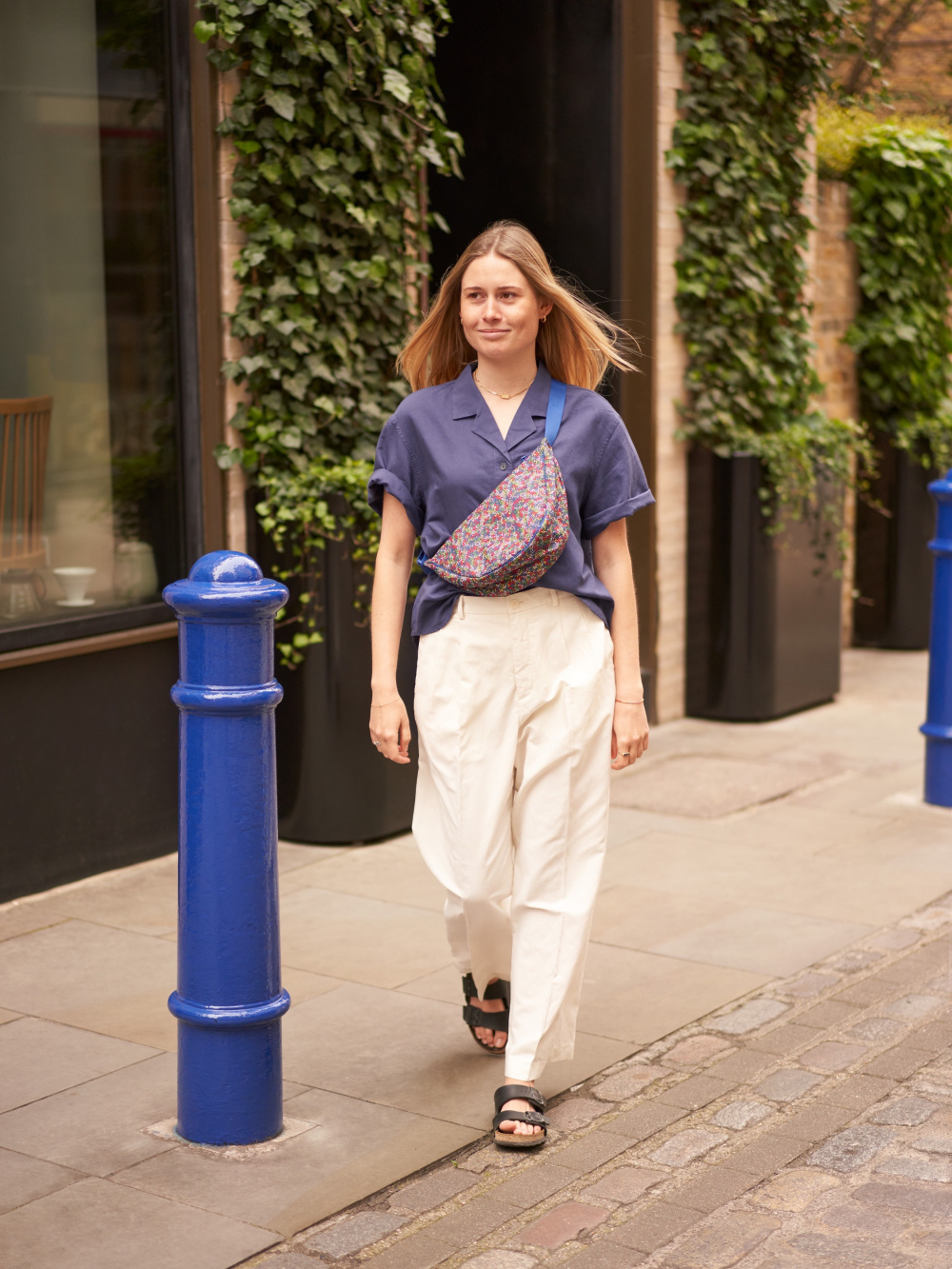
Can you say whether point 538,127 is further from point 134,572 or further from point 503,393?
point 503,393

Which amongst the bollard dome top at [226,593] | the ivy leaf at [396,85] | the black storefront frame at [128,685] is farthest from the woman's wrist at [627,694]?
the ivy leaf at [396,85]

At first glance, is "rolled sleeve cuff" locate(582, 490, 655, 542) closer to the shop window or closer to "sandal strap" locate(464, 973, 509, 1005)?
"sandal strap" locate(464, 973, 509, 1005)

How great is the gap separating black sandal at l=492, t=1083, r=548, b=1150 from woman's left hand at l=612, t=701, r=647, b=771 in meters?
0.72

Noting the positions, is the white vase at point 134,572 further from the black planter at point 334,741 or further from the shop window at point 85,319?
the black planter at point 334,741

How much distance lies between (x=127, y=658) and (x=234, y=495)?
694mm

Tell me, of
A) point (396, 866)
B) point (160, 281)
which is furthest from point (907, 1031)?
point (160, 281)

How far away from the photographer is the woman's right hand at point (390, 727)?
3598 mm

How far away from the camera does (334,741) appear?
Result: 571 cm

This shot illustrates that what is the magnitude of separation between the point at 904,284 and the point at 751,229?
75.8 inches

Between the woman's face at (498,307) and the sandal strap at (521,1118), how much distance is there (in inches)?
62.5

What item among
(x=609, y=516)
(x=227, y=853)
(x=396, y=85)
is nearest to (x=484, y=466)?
(x=609, y=516)

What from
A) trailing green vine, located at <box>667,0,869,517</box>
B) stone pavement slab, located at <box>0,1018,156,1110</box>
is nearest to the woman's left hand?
stone pavement slab, located at <box>0,1018,156,1110</box>

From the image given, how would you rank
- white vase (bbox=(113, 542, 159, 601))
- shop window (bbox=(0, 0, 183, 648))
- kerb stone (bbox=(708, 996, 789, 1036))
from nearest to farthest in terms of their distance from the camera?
kerb stone (bbox=(708, 996, 789, 1036)) → shop window (bbox=(0, 0, 183, 648)) → white vase (bbox=(113, 542, 159, 601))

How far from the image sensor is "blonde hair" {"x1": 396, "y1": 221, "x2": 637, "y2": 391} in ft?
11.6
